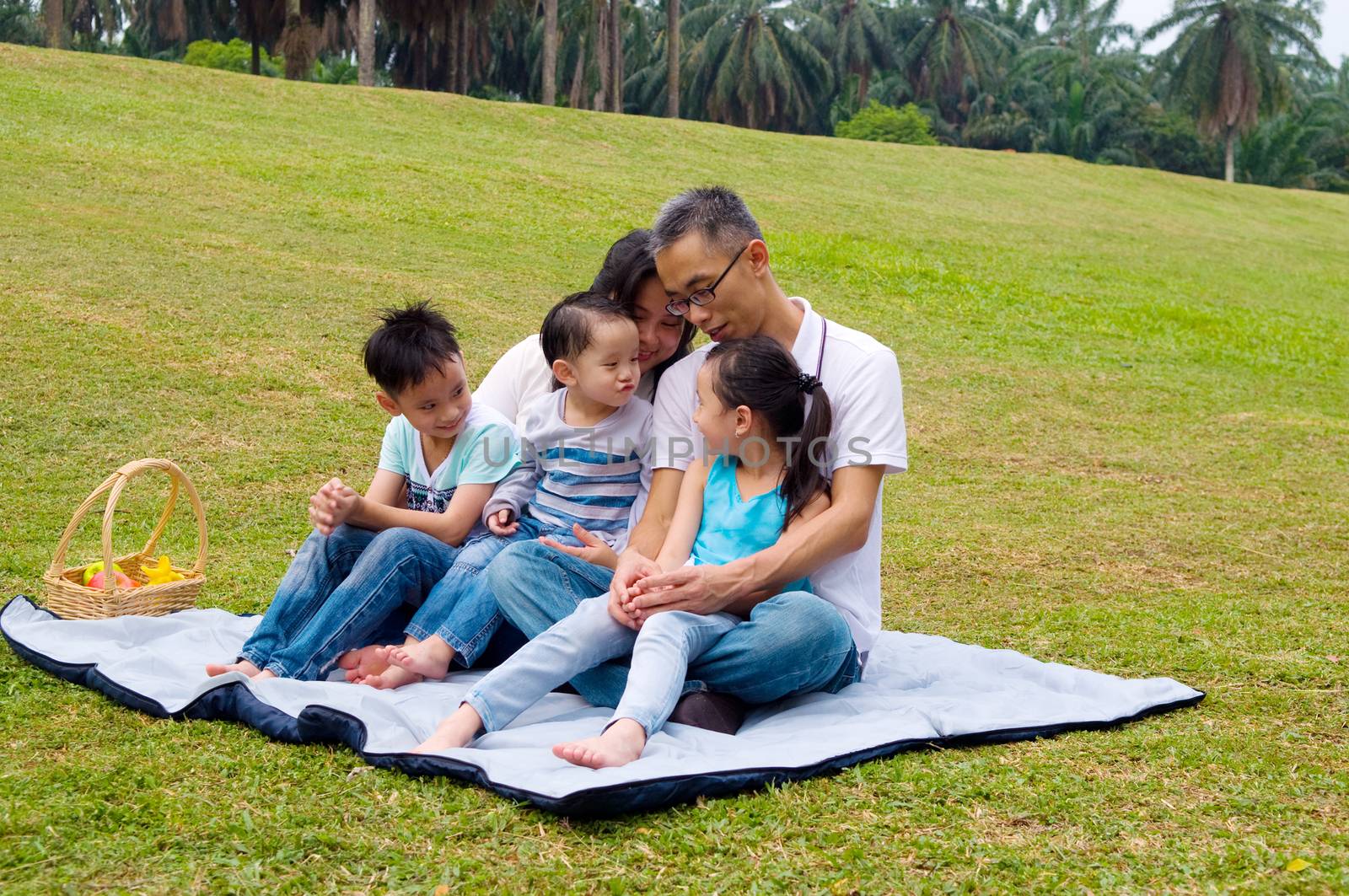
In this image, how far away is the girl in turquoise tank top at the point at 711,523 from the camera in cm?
311

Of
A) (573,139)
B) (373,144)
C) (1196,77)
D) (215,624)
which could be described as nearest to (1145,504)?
(215,624)

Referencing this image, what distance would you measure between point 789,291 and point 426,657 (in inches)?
403

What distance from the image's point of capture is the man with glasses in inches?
130

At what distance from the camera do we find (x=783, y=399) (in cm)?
342

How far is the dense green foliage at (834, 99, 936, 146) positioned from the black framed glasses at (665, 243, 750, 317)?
37.6 meters

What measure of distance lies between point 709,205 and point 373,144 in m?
15.1

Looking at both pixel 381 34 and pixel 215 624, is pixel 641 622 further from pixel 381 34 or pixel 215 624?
pixel 381 34

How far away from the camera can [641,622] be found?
326 cm

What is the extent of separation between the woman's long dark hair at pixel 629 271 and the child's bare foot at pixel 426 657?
1029mm

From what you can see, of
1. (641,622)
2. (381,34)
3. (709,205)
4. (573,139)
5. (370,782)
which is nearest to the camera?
(370,782)

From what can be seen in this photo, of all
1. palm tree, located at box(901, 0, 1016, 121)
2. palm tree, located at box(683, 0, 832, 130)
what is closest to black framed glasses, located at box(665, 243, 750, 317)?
palm tree, located at box(683, 0, 832, 130)

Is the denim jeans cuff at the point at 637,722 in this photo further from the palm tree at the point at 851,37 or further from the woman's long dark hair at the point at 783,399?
the palm tree at the point at 851,37

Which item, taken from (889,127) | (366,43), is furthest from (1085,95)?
(366,43)

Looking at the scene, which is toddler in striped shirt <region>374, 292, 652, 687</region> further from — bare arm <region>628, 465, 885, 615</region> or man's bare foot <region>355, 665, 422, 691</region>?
bare arm <region>628, 465, 885, 615</region>
